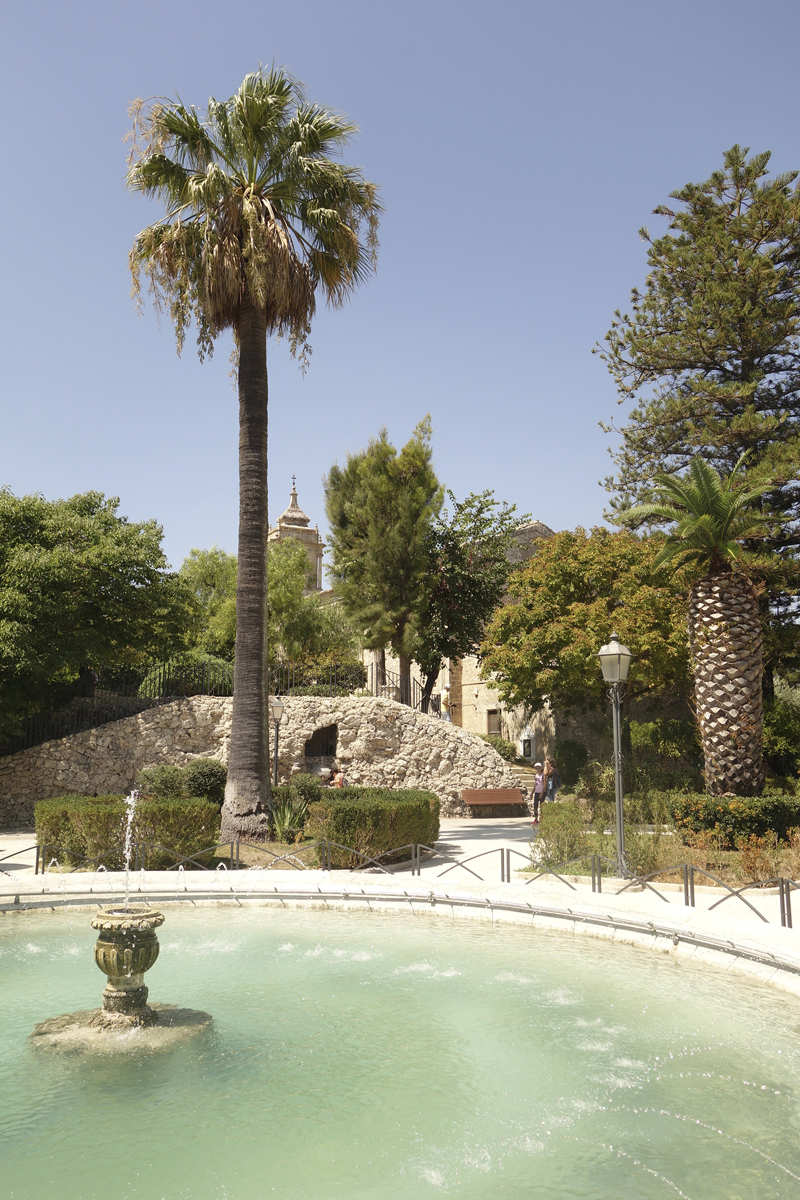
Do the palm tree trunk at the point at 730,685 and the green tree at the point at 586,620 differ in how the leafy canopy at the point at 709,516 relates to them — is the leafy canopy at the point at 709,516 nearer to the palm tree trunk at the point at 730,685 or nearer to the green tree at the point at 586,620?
the palm tree trunk at the point at 730,685

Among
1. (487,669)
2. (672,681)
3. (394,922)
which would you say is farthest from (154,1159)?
(672,681)

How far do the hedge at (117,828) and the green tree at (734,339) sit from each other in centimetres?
1434

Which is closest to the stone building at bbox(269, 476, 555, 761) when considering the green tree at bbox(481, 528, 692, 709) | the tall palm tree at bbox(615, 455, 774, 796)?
the green tree at bbox(481, 528, 692, 709)

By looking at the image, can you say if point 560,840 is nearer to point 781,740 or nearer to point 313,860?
point 313,860

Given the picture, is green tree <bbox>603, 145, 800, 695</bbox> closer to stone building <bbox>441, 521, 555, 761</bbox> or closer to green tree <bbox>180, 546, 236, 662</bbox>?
stone building <bbox>441, 521, 555, 761</bbox>

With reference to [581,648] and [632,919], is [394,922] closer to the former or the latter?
[632,919]

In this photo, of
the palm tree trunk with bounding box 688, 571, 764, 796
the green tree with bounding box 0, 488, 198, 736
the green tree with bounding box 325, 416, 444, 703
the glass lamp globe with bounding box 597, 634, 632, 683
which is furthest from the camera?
the green tree with bounding box 325, 416, 444, 703

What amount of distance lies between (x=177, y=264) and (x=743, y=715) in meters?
13.3

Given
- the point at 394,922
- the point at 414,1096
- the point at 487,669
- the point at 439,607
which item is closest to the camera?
the point at 414,1096

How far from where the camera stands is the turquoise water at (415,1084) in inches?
171

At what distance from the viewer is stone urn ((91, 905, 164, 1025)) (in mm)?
6395

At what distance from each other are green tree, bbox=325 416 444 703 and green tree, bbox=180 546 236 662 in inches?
427

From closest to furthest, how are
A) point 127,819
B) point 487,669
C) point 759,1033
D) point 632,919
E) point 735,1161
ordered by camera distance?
point 735,1161 → point 759,1033 → point 632,919 → point 127,819 → point 487,669

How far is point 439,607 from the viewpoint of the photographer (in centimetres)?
2858
